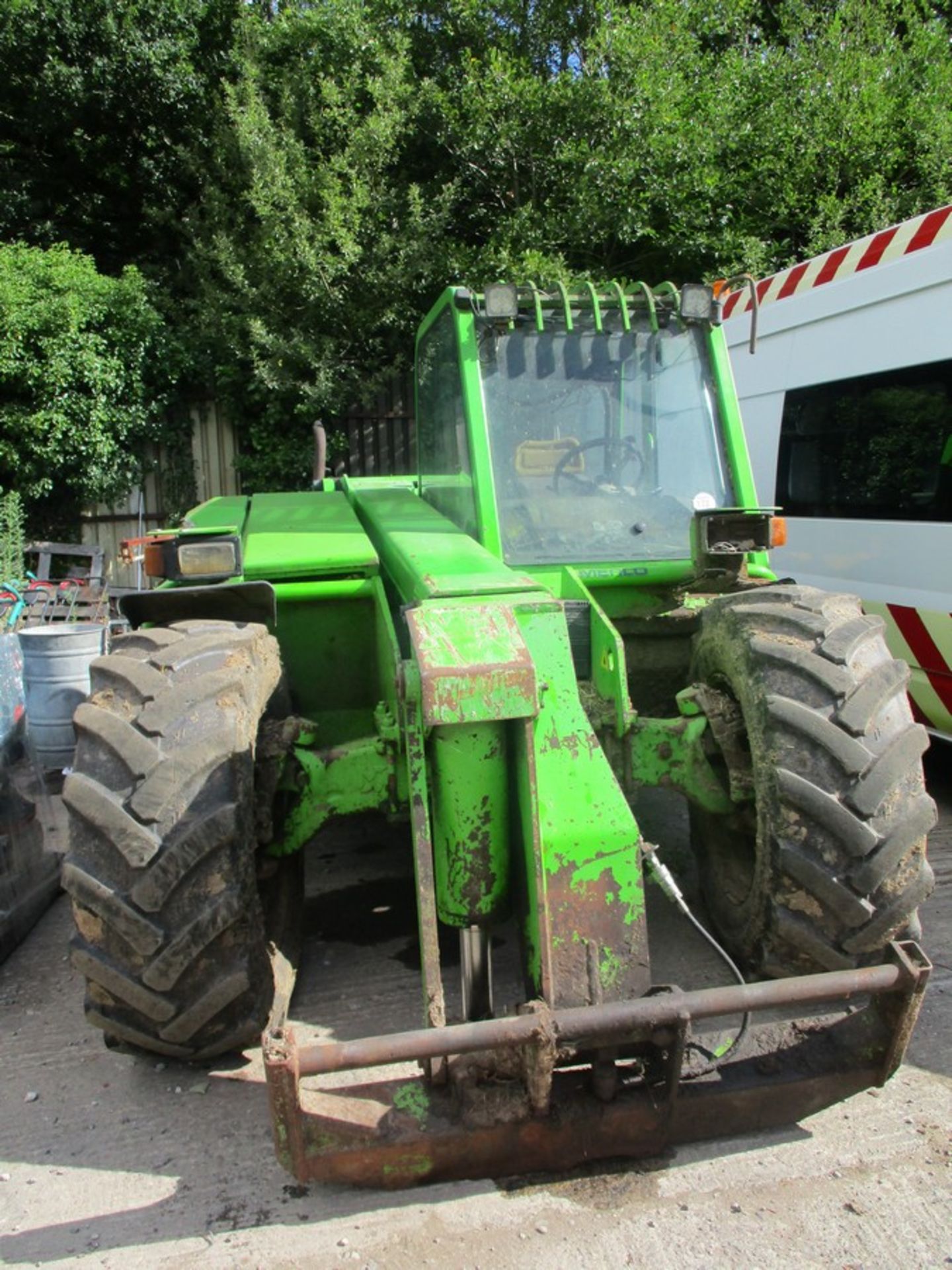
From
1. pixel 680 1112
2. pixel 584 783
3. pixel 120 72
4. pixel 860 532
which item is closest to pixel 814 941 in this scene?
pixel 680 1112

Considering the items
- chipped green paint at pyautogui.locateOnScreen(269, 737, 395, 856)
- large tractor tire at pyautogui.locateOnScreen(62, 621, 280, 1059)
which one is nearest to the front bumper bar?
large tractor tire at pyautogui.locateOnScreen(62, 621, 280, 1059)

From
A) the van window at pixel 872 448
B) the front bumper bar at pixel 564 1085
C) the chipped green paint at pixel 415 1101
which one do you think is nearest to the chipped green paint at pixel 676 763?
the front bumper bar at pixel 564 1085

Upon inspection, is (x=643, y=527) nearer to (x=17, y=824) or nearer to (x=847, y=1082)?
(x=847, y=1082)

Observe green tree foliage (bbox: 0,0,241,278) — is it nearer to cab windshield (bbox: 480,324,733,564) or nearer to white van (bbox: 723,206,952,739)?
white van (bbox: 723,206,952,739)

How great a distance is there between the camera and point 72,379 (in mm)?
10930

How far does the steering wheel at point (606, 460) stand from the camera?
3842mm

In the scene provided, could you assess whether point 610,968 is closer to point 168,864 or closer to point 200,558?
point 168,864

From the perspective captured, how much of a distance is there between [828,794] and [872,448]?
3569mm

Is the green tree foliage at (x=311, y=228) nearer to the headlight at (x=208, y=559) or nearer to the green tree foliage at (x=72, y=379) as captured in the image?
the green tree foliage at (x=72, y=379)

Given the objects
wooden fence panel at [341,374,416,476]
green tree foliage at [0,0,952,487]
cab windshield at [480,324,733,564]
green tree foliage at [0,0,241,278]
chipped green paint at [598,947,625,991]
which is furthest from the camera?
green tree foliage at [0,0,241,278]

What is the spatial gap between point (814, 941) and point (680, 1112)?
24.1 inches

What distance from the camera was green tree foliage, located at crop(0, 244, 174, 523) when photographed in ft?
35.0

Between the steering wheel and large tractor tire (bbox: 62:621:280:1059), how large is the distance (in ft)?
5.49

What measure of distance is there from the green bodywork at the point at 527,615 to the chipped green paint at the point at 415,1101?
0.65 ft
